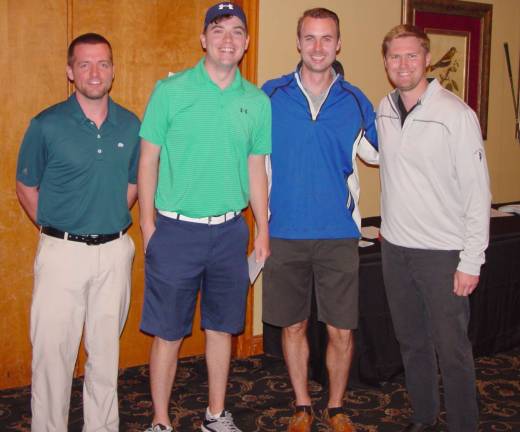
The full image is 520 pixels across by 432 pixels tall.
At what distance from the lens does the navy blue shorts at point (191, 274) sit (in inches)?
114

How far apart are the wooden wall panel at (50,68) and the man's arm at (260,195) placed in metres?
1.05

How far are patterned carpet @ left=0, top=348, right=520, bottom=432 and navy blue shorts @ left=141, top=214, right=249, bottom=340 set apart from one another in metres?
0.62

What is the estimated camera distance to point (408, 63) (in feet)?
9.53

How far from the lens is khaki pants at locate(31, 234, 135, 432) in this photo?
2.81m

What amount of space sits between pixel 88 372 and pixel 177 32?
1.91 metres

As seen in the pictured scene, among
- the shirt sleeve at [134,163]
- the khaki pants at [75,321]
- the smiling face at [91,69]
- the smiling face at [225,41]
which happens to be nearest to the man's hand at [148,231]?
the khaki pants at [75,321]

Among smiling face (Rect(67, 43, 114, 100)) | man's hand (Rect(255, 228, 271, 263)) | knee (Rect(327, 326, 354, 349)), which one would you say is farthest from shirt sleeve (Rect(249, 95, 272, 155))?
knee (Rect(327, 326, 354, 349))

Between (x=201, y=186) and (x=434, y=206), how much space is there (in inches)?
38.0

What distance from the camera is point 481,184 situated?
280cm

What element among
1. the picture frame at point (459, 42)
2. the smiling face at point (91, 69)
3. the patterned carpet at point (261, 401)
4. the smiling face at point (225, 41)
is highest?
the picture frame at point (459, 42)

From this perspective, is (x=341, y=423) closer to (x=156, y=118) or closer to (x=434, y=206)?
(x=434, y=206)

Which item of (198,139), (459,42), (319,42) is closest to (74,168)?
(198,139)

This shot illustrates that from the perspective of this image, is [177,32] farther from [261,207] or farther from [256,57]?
[261,207]

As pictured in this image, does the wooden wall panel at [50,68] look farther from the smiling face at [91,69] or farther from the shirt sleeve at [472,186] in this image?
the shirt sleeve at [472,186]
